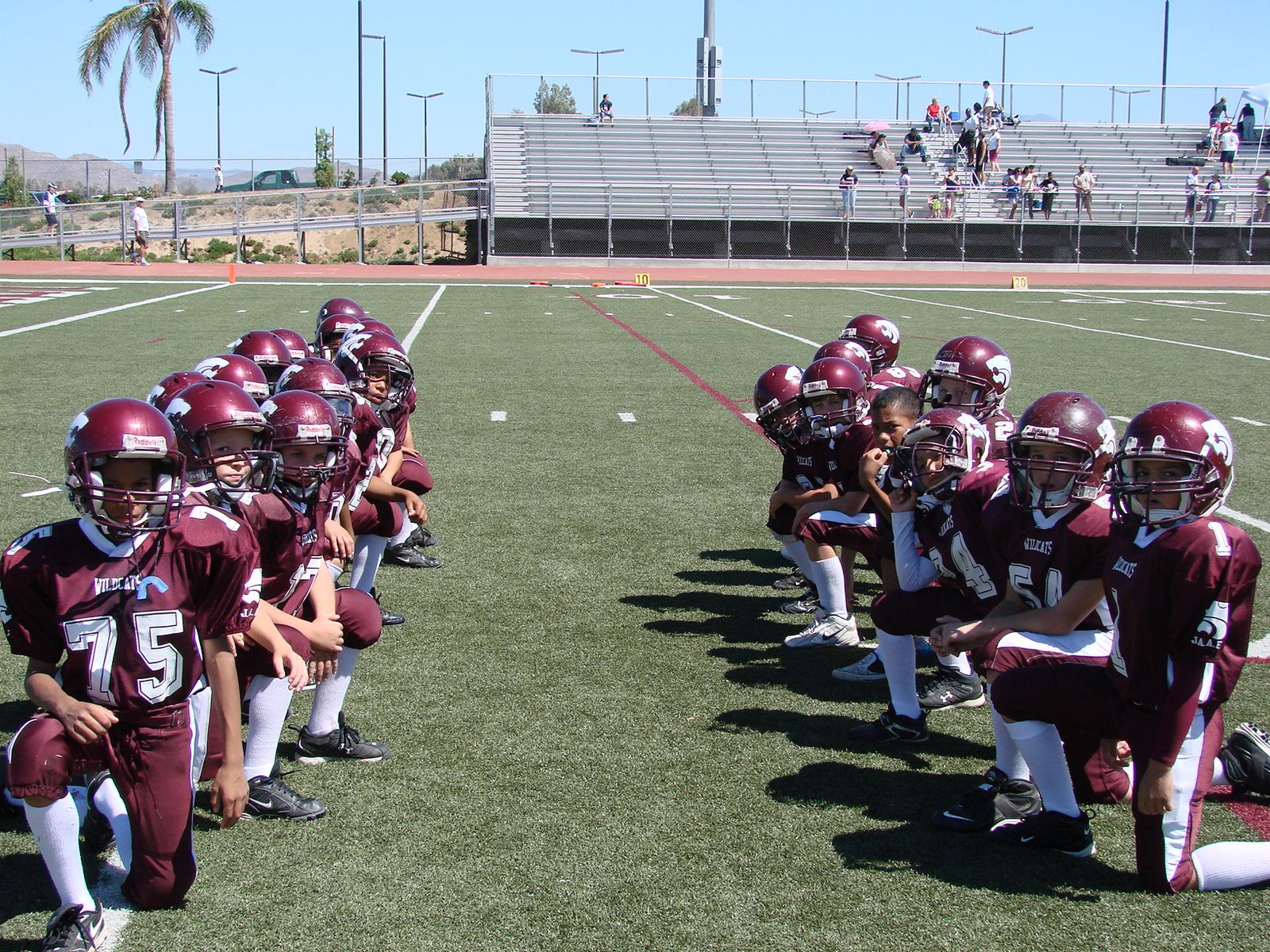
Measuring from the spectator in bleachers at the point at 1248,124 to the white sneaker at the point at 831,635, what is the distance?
40.4m

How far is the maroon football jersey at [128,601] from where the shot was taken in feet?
9.52

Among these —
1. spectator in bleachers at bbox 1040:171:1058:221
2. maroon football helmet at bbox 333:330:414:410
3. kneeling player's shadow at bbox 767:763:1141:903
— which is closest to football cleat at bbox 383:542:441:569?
maroon football helmet at bbox 333:330:414:410

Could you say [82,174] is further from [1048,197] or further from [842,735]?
[842,735]

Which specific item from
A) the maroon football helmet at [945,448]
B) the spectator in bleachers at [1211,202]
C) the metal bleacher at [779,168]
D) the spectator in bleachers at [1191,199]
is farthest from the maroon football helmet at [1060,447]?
the spectator in bleachers at [1211,202]

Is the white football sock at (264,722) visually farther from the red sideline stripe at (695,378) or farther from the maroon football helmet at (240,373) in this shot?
the red sideline stripe at (695,378)

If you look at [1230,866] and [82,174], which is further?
[82,174]

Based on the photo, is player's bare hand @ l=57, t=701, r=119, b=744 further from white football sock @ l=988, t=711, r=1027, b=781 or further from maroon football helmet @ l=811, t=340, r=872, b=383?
maroon football helmet @ l=811, t=340, r=872, b=383

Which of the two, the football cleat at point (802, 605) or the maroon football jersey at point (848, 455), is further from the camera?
the football cleat at point (802, 605)

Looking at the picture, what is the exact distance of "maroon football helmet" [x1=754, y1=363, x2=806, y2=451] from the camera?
539 cm

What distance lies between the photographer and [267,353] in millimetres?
6133

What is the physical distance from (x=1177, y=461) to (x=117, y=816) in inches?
112

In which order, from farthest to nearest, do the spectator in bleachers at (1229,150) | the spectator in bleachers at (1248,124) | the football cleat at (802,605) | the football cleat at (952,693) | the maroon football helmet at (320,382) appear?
the spectator in bleachers at (1248,124) → the spectator in bleachers at (1229,150) → the football cleat at (802,605) → the maroon football helmet at (320,382) → the football cleat at (952,693)

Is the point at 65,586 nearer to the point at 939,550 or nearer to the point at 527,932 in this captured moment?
the point at 527,932

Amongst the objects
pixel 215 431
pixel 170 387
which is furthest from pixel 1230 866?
pixel 170 387
